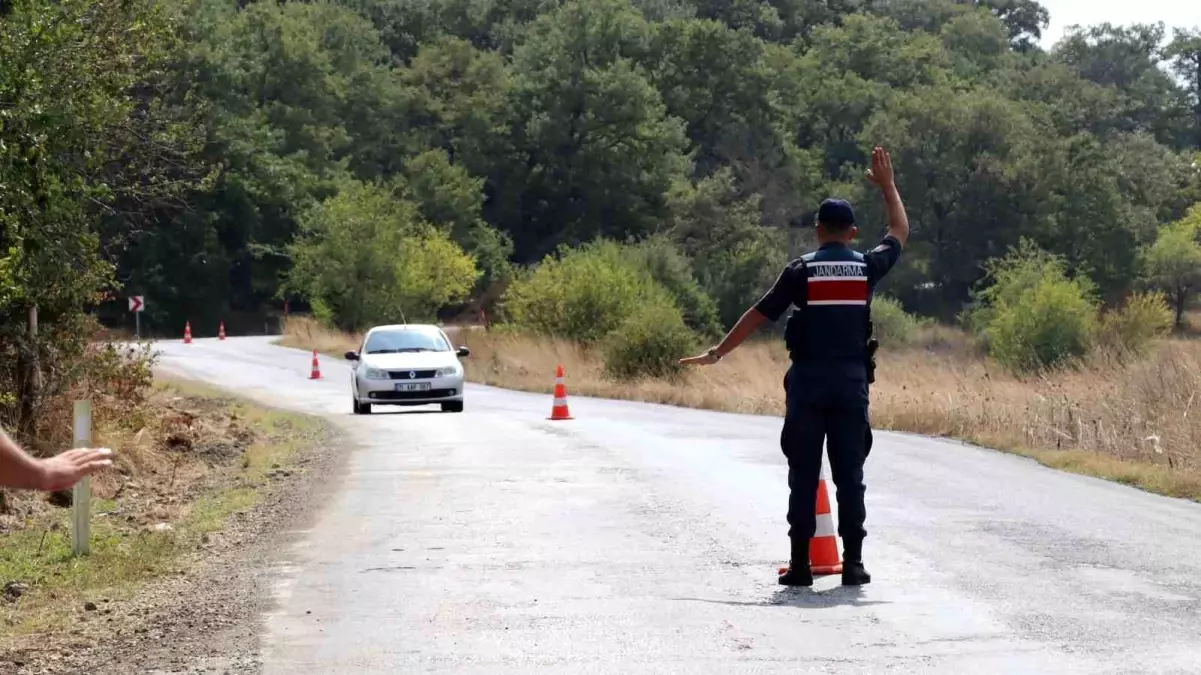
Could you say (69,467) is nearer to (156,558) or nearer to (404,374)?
(156,558)

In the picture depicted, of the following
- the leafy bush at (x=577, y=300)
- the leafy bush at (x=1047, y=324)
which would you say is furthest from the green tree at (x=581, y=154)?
the leafy bush at (x=577, y=300)

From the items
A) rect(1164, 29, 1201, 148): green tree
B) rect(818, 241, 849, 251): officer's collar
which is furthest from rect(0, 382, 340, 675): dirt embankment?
rect(1164, 29, 1201, 148): green tree

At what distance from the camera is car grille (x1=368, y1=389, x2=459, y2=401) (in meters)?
29.1

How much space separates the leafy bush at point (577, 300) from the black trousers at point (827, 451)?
4215 cm

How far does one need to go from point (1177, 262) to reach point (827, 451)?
279ft

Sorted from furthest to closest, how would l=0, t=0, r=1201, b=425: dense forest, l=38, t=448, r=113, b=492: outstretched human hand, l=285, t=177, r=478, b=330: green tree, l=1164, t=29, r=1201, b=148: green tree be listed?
l=1164, t=29, r=1201, b=148: green tree < l=0, t=0, r=1201, b=425: dense forest < l=285, t=177, r=478, b=330: green tree < l=38, t=448, r=113, b=492: outstretched human hand

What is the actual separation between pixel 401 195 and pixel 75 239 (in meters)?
73.5

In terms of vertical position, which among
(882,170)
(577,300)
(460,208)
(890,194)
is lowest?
(577,300)

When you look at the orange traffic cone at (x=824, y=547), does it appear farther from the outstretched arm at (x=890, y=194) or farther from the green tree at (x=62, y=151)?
the green tree at (x=62, y=151)

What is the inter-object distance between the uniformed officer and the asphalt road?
→ 395 millimetres

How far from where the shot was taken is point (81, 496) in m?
11.9

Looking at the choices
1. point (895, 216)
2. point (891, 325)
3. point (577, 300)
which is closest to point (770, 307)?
point (895, 216)

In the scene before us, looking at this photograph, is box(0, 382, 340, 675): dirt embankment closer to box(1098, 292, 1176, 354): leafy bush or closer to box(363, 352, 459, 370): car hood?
box(363, 352, 459, 370): car hood

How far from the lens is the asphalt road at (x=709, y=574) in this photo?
784 centimetres
